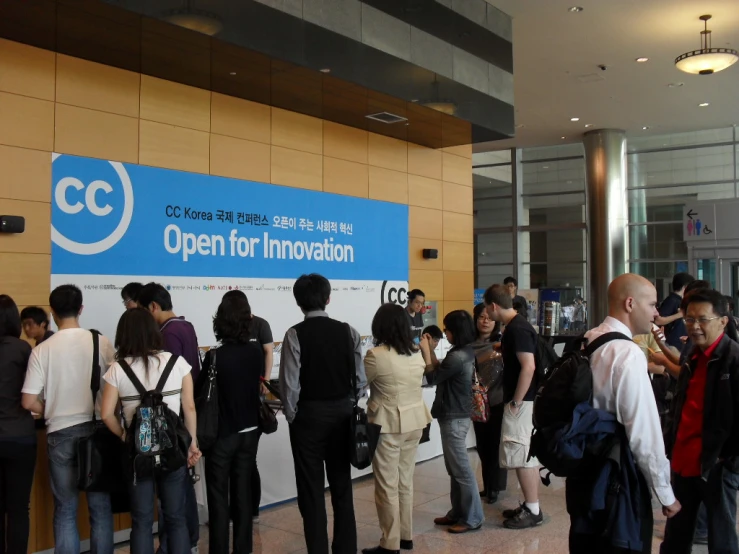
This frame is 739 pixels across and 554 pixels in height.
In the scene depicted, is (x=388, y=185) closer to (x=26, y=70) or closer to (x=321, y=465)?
(x=26, y=70)

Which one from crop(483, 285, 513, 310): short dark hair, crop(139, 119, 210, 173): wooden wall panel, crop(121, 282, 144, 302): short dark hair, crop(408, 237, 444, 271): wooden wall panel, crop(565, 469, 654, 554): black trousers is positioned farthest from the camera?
crop(408, 237, 444, 271): wooden wall panel

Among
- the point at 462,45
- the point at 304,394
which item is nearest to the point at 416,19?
the point at 462,45

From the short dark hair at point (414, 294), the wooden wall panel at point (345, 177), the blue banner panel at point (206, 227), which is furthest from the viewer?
the short dark hair at point (414, 294)

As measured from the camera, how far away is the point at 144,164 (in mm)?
5793

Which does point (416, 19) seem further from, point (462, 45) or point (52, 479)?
point (52, 479)

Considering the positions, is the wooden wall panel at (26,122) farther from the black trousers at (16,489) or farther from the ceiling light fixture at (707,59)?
the ceiling light fixture at (707,59)

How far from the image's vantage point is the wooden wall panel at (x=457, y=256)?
897 cm

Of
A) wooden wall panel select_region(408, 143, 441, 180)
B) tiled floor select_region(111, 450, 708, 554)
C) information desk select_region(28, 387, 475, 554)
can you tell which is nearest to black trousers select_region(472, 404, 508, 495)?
tiled floor select_region(111, 450, 708, 554)

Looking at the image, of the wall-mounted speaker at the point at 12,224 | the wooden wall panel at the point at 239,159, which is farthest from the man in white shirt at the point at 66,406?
the wooden wall panel at the point at 239,159

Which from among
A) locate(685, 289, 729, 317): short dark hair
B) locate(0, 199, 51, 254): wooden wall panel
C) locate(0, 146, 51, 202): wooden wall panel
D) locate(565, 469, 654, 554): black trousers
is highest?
locate(0, 146, 51, 202): wooden wall panel

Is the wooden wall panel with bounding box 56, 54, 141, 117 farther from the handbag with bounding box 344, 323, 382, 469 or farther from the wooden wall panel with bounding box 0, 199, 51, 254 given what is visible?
the handbag with bounding box 344, 323, 382, 469

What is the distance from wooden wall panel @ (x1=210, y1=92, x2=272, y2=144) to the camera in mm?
6359

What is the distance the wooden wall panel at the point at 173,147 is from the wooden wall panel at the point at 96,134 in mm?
86

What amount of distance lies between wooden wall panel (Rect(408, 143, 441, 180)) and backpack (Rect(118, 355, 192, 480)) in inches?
213
